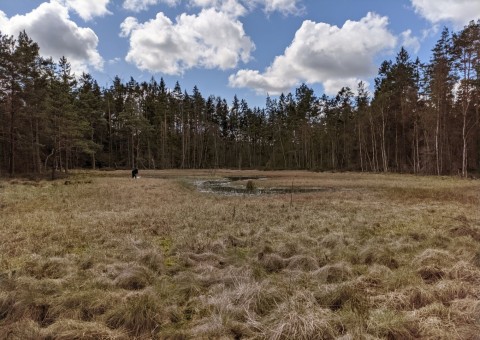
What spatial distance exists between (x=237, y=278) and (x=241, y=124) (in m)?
84.5

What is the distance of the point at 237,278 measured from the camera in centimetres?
580

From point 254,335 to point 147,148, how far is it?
71.2 metres

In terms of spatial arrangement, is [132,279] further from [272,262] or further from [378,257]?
[378,257]

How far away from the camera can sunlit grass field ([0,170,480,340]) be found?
4078 mm

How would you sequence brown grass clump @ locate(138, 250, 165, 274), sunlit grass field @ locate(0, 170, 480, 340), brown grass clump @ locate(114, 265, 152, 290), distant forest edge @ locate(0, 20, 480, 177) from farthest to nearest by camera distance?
distant forest edge @ locate(0, 20, 480, 177)
brown grass clump @ locate(138, 250, 165, 274)
brown grass clump @ locate(114, 265, 152, 290)
sunlit grass field @ locate(0, 170, 480, 340)

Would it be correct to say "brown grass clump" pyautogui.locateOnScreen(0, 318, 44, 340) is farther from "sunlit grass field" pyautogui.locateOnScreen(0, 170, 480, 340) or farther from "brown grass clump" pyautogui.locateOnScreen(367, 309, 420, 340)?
"brown grass clump" pyautogui.locateOnScreen(367, 309, 420, 340)

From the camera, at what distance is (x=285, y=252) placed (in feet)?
25.2

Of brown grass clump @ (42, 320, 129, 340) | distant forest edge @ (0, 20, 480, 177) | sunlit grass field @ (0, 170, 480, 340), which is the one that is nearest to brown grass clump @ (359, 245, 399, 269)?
sunlit grass field @ (0, 170, 480, 340)

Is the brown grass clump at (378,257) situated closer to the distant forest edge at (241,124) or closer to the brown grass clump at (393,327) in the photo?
the brown grass clump at (393,327)

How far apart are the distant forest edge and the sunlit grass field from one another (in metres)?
25.8

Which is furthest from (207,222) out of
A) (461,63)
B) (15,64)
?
(461,63)

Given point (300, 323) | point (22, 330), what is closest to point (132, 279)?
point (22, 330)

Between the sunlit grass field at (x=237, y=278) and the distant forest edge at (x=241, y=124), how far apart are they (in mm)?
25793

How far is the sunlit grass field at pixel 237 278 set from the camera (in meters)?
4.08
